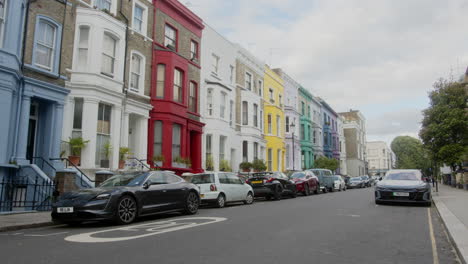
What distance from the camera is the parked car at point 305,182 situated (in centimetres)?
2313

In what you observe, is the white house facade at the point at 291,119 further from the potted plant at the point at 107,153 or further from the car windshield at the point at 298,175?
the potted plant at the point at 107,153

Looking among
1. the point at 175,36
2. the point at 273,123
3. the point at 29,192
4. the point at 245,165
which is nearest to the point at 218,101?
the point at 175,36

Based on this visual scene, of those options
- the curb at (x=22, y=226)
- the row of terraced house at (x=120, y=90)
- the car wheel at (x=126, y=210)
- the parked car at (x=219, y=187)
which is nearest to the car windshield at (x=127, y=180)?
the car wheel at (x=126, y=210)

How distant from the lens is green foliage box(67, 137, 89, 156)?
15359 millimetres

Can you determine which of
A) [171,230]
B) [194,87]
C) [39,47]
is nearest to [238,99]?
[194,87]

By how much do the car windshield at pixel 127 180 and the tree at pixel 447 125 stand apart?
1980 centimetres

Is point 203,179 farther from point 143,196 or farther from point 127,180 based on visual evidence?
point 143,196

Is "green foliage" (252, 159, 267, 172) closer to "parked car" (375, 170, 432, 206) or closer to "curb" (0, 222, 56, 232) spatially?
"parked car" (375, 170, 432, 206)

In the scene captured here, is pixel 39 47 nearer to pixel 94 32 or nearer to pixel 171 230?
pixel 94 32

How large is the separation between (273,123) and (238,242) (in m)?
28.4

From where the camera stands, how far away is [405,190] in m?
14.4

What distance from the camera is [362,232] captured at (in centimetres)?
830

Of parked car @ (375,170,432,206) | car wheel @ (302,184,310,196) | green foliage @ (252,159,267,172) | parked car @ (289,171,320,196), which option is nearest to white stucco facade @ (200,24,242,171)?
green foliage @ (252,159,267,172)

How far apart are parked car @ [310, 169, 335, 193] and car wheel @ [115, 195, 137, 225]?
19.3 meters
